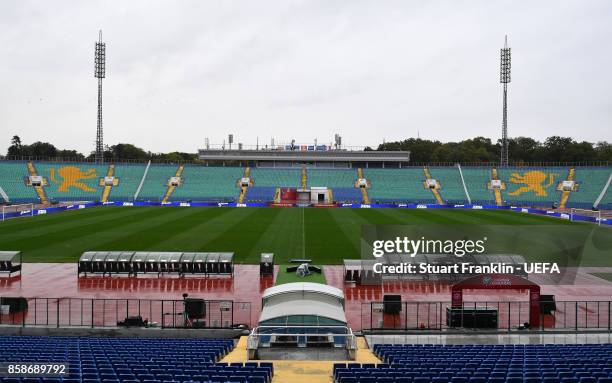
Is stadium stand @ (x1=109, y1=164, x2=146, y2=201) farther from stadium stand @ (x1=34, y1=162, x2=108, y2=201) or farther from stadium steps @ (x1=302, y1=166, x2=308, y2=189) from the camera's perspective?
stadium steps @ (x1=302, y1=166, x2=308, y2=189)

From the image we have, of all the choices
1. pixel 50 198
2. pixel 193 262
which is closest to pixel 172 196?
pixel 50 198

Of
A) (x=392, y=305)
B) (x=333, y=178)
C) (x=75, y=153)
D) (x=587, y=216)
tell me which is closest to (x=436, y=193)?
(x=333, y=178)

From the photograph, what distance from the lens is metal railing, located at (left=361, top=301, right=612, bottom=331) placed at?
19250mm

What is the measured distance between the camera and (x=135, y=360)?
11891 mm

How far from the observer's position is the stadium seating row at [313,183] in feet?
273

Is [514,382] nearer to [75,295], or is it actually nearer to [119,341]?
[119,341]

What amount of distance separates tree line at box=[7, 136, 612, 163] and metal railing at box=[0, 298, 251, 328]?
118m

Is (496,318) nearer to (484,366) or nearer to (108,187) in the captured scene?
(484,366)

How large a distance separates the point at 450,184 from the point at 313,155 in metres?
27.9

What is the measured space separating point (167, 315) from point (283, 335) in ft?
24.5

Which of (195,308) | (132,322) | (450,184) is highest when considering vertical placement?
(450,184)

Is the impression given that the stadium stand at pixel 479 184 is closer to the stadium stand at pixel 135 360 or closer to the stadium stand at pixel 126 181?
the stadium stand at pixel 126 181

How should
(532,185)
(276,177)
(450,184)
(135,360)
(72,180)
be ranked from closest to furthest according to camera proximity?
(135,360) → (72,180) → (532,185) → (450,184) → (276,177)

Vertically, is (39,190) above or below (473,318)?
above
